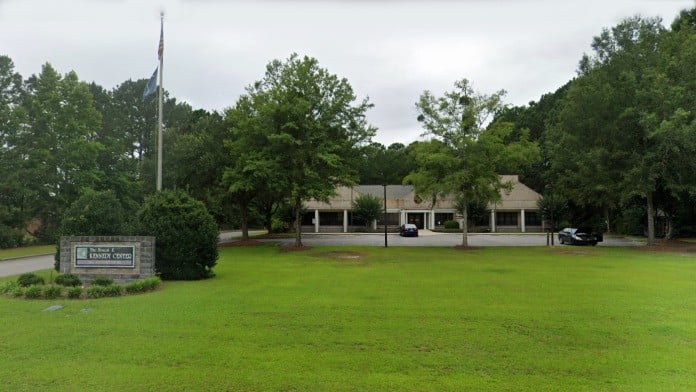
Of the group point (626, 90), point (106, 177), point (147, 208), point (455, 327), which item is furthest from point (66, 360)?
point (106, 177)

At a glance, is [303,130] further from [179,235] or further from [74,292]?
[74,292]

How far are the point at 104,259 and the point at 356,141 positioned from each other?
68.0ft

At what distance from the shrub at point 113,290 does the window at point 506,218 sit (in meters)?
53.3

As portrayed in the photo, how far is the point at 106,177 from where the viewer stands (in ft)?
147

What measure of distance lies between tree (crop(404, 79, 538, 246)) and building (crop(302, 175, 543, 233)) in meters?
25.5

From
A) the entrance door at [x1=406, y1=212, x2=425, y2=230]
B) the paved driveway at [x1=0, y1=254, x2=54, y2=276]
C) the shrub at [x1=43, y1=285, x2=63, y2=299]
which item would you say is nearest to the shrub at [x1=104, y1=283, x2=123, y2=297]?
the shrub at [x1=43, y1=285, x2=63, y2=299]

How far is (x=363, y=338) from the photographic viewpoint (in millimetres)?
7887

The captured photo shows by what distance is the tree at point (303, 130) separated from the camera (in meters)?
30.2

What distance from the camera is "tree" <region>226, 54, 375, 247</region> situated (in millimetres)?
30250

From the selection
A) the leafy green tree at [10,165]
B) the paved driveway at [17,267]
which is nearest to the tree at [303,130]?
the paved driveway at [17,267]

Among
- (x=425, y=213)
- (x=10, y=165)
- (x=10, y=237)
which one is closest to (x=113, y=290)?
(x=10, y=237)

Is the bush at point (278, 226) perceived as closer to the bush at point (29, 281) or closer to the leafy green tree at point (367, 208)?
the leafy green tree at point (367, 208)

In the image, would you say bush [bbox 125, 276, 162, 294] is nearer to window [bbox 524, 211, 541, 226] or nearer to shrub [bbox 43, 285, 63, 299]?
shrub [bbox 43, 285, 63, 299]

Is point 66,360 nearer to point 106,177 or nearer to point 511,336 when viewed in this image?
point 511,336
